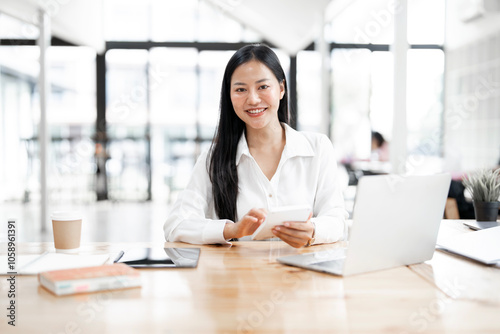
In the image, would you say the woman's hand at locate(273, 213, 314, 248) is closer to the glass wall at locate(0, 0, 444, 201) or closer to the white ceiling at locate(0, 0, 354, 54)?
the white ceiling at locate(0, 0, 354, 54)

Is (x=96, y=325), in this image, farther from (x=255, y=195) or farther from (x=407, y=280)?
(x=255, y=195)

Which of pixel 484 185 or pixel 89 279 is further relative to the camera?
pixel 484 185

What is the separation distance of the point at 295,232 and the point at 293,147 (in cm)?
54

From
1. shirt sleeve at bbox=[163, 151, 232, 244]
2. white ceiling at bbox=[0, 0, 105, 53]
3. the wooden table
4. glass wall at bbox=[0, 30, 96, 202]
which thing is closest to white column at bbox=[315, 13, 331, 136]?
white ceiling at bbox=[0, 0, 105, 53]

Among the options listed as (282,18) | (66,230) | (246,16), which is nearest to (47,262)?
(66,230)

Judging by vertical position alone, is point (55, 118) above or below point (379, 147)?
above

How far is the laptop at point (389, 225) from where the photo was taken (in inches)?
45.0

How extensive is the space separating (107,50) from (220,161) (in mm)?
7505

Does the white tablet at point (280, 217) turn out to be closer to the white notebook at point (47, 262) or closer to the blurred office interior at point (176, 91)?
the white notebook at point (47, 262)

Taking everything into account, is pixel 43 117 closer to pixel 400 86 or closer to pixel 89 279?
pixel 400 86

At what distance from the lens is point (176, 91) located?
8.95 meters

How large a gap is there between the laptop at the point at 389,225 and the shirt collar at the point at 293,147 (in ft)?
2.06

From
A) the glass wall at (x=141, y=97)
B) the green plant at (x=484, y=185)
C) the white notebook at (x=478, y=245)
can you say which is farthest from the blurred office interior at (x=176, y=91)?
the white notebook at (x=478, y=245)

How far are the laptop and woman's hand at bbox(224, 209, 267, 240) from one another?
165 mm
